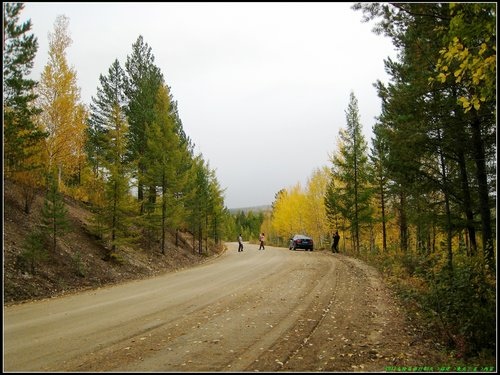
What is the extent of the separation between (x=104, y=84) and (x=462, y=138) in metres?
24.8

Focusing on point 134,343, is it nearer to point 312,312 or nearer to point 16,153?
point 312,312

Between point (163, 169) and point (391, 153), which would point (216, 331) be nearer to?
point (391, 153)

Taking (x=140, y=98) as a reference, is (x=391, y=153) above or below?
below

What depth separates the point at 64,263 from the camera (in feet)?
50.7

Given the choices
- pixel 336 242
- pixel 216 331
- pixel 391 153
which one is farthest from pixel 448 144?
pixel 336 242

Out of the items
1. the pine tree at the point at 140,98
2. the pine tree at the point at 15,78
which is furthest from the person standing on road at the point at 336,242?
the pine tree at the point at 15,78

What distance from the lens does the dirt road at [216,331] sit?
5.82 metres

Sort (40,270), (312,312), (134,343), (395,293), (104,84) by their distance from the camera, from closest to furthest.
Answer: (134,343) → (312,312) → (395,293) → (40,270) → (104,84)

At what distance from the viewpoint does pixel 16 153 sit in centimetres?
1466

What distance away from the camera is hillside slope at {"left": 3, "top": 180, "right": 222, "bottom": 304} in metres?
12.8

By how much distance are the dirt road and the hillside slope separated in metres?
1.46

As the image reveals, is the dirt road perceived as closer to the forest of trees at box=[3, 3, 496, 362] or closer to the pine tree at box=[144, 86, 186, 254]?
the forest of trees at box=[3, 3, 496, 362]

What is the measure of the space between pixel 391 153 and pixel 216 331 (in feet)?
34.4

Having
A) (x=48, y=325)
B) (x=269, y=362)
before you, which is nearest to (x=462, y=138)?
(x=269, y=362)
